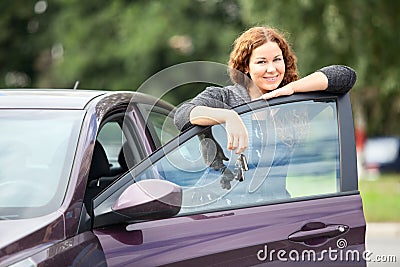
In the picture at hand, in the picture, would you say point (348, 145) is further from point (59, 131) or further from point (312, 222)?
point (59, 131)

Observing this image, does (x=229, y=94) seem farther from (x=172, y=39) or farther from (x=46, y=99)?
(x=172, y=39)

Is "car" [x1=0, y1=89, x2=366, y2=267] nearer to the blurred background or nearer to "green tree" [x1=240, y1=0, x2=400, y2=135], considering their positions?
the blurred background

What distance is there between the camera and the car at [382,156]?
29.0 meters

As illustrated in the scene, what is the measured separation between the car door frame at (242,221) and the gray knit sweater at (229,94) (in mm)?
62

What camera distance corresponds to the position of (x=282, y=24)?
54.2 ft

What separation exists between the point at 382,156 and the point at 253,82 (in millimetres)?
26179

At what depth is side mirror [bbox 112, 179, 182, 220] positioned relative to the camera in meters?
3.17

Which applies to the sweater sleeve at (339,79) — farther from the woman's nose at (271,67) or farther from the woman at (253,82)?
the woman's nose at (271,67)

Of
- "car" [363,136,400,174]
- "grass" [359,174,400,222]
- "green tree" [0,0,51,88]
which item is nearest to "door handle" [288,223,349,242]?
"grass" [359,174,400,222]

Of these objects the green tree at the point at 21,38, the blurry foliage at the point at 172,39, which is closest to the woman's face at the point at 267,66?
the blurry foliage at the point at 172,39

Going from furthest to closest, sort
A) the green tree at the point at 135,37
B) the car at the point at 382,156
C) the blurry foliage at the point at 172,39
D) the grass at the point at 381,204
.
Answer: the car at the point at 382,156 → the green tree at the point at 135,37 → the blurry foliage at the point at 172,39 → the grass at the point at 381,204

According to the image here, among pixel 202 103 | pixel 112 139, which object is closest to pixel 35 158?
pixel 202 103

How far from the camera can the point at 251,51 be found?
153 inches

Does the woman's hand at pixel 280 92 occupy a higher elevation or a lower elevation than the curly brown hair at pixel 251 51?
lower
